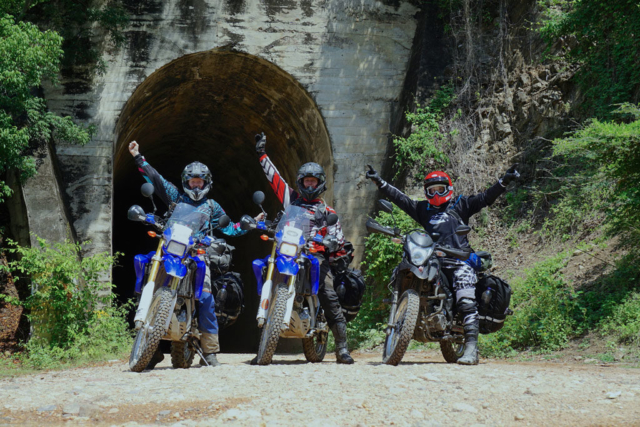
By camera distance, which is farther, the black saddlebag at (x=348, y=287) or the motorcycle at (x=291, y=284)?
the black saddlebag at (x=348, y=287)

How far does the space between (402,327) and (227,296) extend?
2.08 meters

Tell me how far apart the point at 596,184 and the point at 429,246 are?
287 centimetres

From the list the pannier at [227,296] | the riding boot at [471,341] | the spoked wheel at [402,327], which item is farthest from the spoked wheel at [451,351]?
the pannier at [227,296]

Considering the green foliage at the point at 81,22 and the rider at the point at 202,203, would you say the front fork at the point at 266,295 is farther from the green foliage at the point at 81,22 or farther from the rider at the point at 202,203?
the green foliage at the point at 81,22

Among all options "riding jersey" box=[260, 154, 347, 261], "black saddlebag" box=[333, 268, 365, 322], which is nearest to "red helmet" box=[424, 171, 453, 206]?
"riding jersey" box=[260, 154, 347, 261]

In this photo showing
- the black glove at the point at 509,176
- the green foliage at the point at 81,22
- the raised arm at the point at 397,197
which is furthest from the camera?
the green foliage at the point at 81,22

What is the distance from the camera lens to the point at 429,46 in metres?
12.0

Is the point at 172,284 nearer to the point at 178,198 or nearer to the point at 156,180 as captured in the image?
the point at 178,198

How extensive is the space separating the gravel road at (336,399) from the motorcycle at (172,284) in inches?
18.2

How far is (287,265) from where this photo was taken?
6730 mm

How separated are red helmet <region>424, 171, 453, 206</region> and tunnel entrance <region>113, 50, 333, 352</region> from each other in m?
4.55

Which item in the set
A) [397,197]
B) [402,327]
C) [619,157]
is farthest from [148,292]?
[619,157]

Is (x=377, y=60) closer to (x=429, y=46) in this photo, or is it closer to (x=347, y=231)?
(x=429, y=46)

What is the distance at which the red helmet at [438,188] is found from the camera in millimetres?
7273
